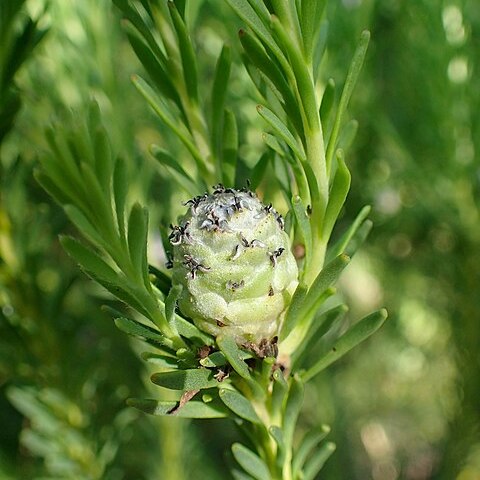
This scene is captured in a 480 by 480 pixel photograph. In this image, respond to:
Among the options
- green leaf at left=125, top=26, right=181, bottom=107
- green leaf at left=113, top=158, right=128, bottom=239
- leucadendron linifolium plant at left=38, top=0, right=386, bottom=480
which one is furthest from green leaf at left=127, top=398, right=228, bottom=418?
green leaf at left=125, top=26, right=181, bottom=107

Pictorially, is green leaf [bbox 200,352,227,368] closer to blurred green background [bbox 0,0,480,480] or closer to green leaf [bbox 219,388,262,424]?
green leaf [bbox 219,388,262,424]

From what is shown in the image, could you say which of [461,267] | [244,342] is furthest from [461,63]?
[244,342]

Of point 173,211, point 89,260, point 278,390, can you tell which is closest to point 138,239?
point 89,260

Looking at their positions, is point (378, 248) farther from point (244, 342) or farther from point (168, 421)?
point (244, 342)

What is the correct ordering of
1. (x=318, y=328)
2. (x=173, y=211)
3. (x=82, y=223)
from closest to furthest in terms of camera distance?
1. (x=82, y=223)
2. (x=318, y=328)
3. (x=173, y=211)

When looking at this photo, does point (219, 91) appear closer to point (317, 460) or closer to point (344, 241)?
point (344, 241)

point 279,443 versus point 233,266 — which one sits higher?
point 233,266

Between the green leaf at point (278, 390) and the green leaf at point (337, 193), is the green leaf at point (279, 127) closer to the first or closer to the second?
the green leaf at point (337, 193)
